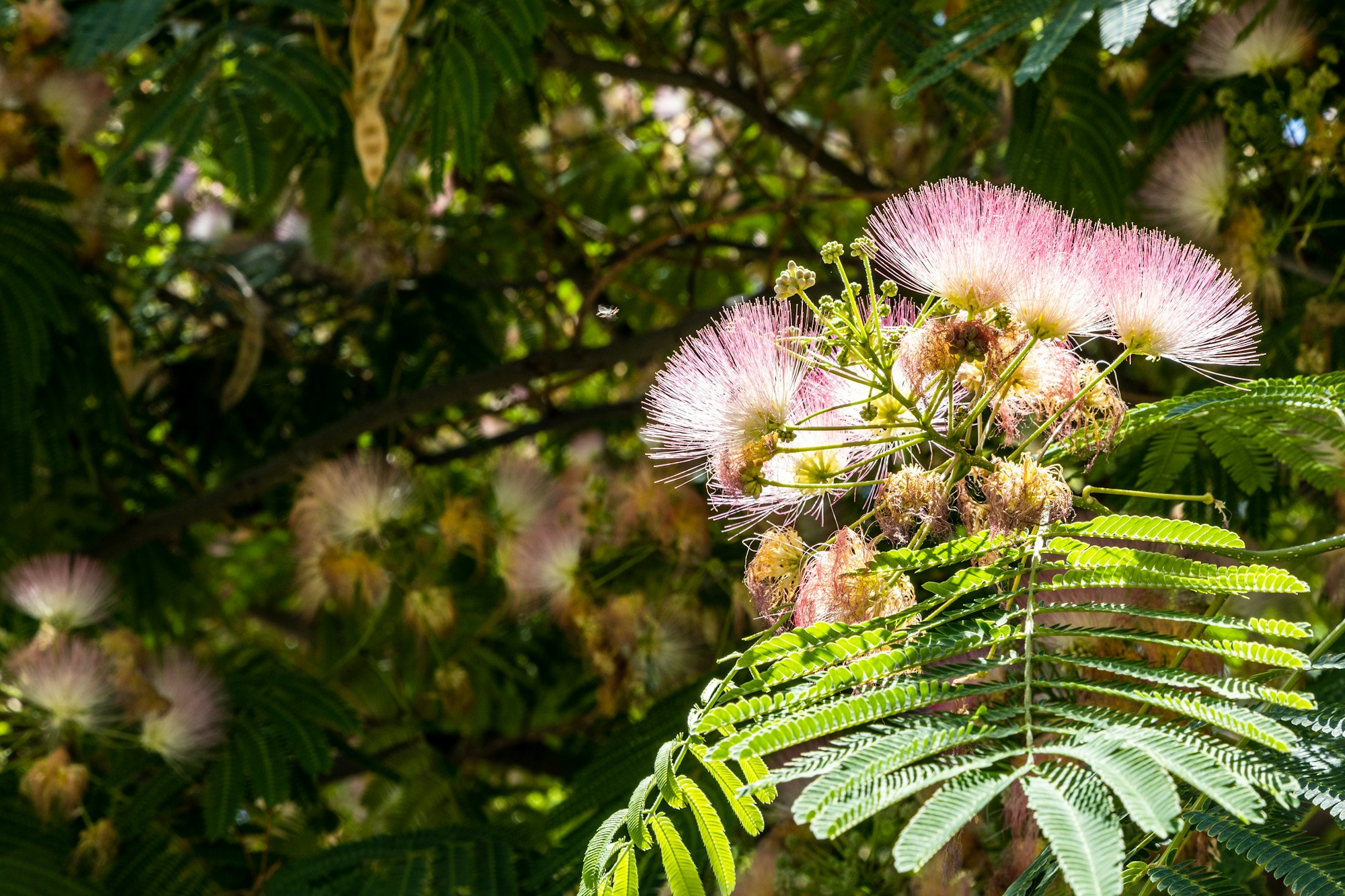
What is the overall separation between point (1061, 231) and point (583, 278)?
10.6 feet

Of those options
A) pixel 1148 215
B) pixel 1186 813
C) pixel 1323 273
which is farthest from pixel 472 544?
pixel 1186 813

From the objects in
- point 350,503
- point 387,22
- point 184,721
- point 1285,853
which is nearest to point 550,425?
point 350,503

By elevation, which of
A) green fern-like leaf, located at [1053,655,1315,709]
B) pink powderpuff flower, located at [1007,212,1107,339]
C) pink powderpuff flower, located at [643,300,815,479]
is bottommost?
green fern-like leaf, located at [1053,655,1315,709]

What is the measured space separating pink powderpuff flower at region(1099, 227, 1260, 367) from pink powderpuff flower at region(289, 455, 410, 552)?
268cm

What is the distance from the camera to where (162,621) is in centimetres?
496

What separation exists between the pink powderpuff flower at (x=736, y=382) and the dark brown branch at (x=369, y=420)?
7.06 ft

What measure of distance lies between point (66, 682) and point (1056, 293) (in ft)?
9.52

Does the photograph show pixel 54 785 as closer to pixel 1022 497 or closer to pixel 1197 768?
pixel 1022 497

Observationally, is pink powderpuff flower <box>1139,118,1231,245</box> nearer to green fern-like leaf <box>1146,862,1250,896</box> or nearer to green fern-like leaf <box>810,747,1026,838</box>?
green fern-like leaf <box>1146,862,1250,896</box>

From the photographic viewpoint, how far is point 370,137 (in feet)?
11.4

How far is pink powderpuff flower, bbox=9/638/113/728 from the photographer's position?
3.60 metres

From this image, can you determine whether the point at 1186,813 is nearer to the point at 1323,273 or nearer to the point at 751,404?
the point at 751,404

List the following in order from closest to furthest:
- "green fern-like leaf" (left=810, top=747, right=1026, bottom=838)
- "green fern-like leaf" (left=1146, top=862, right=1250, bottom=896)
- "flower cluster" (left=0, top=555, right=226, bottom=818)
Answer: "green fern-like leaf" (left=810, top=747, right=1026, bottom=838) → "green fern-like leaf" (left=1146, top=862, right=1250, bottom=896) → "flower cluster" (left=0, top=555, right=226, bottom=818)

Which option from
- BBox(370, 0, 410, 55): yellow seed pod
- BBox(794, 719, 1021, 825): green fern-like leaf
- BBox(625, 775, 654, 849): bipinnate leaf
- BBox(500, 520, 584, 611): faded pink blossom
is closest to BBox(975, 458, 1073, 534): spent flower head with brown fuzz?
BBox(794, 719, 1021, 825): green fern-like leaf
